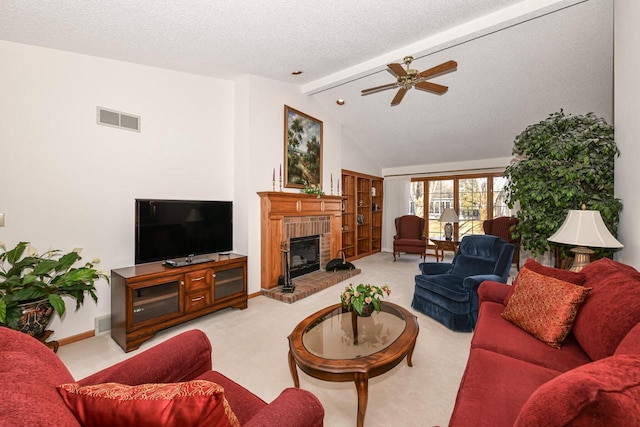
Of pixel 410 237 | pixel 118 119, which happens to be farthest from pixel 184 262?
→ pixel 410 237

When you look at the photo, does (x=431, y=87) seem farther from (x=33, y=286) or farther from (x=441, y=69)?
(x=33, y=286)

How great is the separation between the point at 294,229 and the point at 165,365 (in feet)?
10.8

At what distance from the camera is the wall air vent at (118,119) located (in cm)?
285

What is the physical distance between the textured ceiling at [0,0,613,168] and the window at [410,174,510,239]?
5.10 ft

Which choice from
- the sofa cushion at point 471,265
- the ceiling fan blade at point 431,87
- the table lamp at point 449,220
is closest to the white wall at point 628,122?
the sofa cushion at point 471,265

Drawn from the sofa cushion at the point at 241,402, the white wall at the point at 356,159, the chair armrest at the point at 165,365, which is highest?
the white wall at the point at 356,159

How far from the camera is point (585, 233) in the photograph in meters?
2.14

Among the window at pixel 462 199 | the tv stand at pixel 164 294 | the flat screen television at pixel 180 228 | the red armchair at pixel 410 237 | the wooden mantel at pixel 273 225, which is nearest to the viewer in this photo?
the tv stand at pixel 164 294

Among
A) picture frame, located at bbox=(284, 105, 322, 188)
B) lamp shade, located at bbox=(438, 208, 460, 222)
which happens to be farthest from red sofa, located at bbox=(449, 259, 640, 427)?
lamp shade, located at bbox=(438, 208, 460, 222)

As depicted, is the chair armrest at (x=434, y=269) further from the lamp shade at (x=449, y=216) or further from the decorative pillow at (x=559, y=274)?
the lamp shade at (x=449, y=216)

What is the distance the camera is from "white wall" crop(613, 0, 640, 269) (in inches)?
81.0

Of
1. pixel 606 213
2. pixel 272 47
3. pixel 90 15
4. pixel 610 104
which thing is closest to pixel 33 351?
pixel 90 15

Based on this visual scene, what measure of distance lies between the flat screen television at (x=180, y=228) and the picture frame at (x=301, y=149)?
133cm

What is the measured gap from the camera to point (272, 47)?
3.13m
